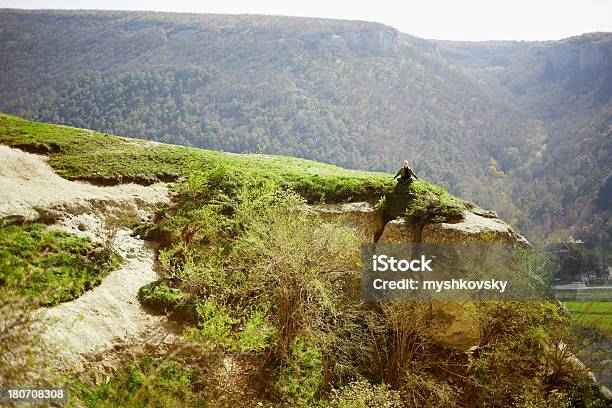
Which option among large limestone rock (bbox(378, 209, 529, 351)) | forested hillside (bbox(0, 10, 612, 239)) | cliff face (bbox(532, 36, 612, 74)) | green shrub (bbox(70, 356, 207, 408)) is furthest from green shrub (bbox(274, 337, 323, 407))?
cliff face (bbox(532, 36, 612, 74))

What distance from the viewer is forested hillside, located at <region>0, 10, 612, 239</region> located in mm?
88438

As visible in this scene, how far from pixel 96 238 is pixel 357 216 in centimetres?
1121

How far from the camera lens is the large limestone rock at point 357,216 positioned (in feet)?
64.5

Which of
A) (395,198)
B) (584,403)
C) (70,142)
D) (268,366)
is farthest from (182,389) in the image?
(584,403)

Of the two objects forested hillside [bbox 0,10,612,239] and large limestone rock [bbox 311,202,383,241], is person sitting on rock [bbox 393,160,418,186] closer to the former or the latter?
large limestone rock [bbox 311,202,383,241]

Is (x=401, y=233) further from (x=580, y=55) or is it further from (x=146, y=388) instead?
(x=580, y=55)

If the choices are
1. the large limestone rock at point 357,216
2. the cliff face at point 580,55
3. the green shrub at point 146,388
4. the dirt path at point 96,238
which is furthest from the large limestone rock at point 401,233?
the cliff face at point 580,55

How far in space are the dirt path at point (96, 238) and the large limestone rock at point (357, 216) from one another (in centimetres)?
759

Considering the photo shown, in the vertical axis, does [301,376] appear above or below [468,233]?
below

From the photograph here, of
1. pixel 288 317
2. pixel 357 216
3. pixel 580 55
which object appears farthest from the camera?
pixel 580 55

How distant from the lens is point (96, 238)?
15312mm

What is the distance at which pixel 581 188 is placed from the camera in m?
87.9

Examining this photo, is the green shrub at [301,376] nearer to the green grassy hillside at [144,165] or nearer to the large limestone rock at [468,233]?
the green grassy hillside at [144,165]

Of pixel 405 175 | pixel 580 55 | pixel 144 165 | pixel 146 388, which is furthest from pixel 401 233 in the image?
pixel 580 55
